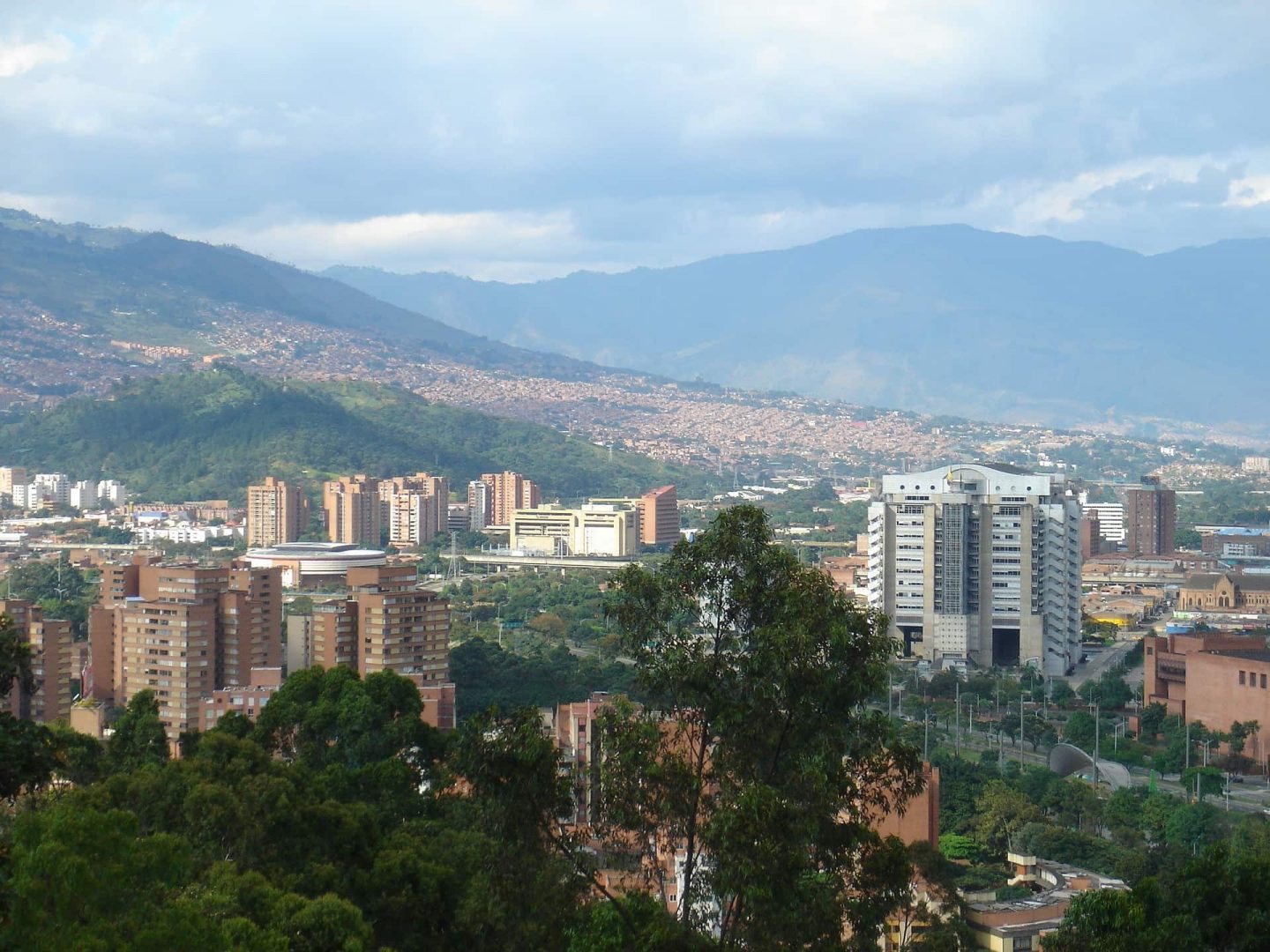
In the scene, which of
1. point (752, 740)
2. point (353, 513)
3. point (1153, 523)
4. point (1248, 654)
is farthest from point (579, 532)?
point (752, 740)

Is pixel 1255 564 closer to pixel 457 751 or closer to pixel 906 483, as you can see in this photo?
pixel 906 483

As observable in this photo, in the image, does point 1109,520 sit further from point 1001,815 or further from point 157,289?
point 157,289

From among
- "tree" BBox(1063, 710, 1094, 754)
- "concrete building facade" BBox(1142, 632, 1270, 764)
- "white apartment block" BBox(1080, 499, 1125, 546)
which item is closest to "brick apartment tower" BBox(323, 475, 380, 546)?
"white apartment block" BBox(1080, 499, 1125, 546)

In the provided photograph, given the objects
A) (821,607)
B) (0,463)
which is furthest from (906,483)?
(0,463)

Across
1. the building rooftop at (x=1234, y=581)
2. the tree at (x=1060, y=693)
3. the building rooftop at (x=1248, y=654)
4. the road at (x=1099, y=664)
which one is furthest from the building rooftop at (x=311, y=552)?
the building rooftop at (x=1248, y=654)

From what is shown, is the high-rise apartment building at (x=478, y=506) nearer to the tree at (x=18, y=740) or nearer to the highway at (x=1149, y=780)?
the highway at (x=1149, y=780)

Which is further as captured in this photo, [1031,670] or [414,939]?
[1031,670]
